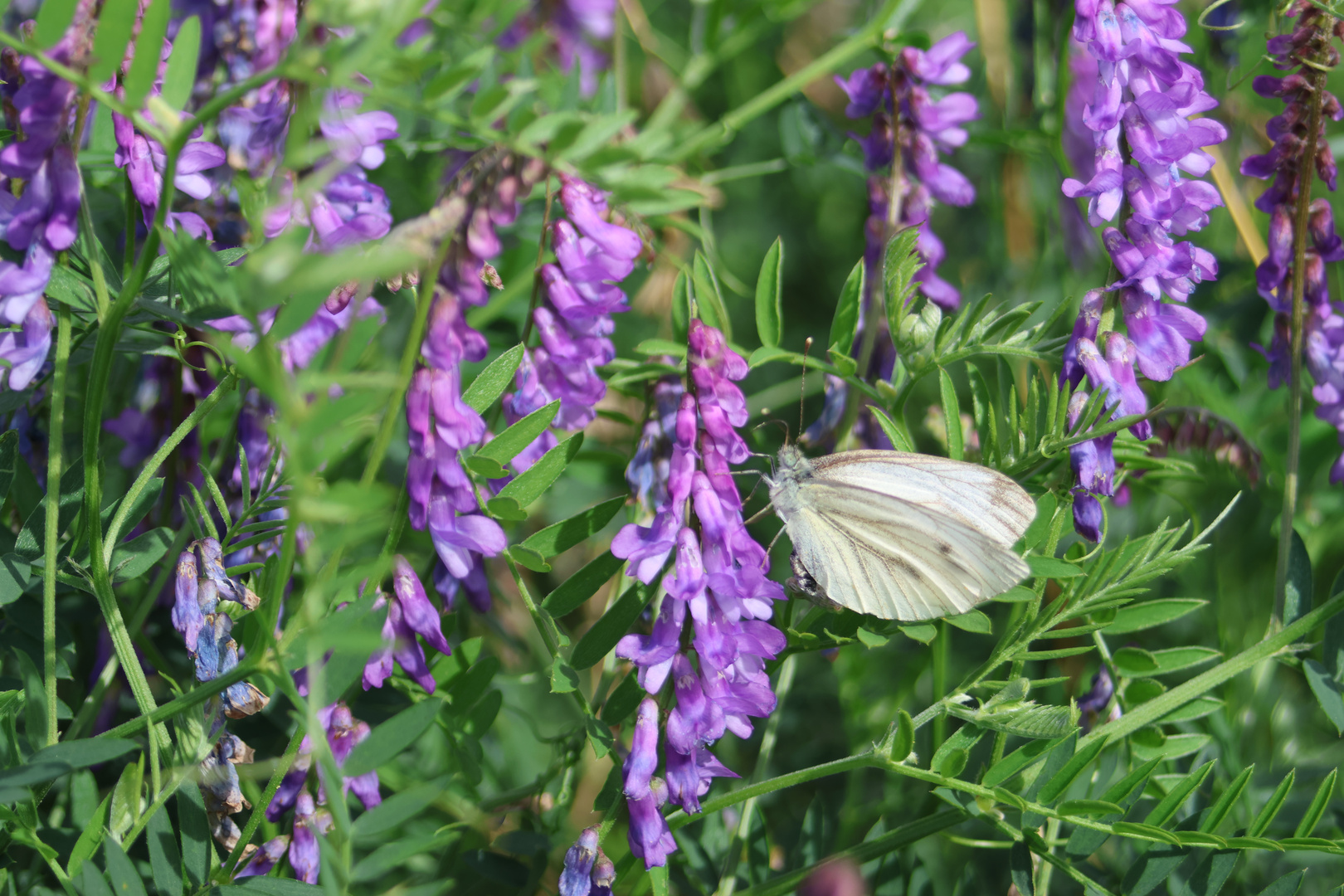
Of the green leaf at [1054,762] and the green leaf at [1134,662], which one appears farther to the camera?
the green leaf at [1134,662]

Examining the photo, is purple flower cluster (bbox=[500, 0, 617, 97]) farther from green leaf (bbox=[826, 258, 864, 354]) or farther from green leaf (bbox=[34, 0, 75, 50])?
green leaf (bbox=[34, 0, 75, 50])

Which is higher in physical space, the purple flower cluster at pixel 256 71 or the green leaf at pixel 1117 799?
the purple flower cluster at pixel 256 71

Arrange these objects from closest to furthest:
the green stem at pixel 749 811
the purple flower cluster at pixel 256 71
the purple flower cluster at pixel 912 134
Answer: the purple flower cluster at pixel 256 71 → the green stem at pixel 749 811 → the purple flower cluster at pixel 912 134

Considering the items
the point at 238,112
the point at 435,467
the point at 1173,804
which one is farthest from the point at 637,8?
the point at 1173,804

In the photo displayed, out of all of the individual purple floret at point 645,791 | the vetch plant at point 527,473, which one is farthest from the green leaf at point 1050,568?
the individual purple floret at point 645,791

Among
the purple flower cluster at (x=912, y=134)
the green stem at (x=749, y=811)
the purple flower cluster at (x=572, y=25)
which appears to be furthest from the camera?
the purple flower cluster at (x=572, y=25)

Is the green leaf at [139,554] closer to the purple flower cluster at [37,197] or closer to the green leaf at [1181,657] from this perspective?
the purple flower cluster at [37,197]

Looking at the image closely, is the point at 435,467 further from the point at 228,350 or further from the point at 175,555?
the point at 175,555

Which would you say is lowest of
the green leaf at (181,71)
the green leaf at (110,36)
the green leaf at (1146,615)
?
the green leaf at (1146,615)
